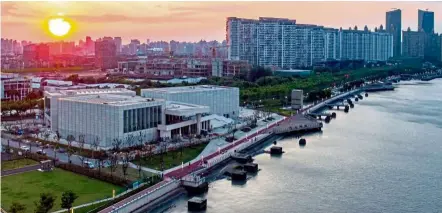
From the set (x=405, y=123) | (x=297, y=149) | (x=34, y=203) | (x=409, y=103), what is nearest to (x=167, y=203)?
(x=34, y=203)

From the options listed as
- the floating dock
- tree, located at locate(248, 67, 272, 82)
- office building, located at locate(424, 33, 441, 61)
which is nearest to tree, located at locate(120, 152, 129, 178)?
the floating dock

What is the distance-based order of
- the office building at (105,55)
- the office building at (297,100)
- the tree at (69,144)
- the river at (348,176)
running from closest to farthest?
1. the river at (348,176)
2. the tree at (69,144)
3. the office building at (297,100)
4. the office building at (105,55)

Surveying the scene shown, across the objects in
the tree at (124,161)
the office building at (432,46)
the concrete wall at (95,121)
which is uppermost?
the office building at (432,46)

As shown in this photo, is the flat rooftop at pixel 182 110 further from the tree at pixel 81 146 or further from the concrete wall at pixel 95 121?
the tree at pixel 81 146

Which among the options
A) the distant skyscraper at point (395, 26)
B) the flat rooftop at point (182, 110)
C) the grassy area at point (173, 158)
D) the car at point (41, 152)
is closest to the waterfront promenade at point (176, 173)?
the grassy area at point (173, 158)

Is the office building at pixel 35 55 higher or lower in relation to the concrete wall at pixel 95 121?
higher

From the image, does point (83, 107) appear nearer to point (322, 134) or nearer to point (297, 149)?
point (297, 149)

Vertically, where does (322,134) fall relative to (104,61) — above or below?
below

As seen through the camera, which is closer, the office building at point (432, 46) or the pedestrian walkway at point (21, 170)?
the pedestrian walkway at point (21, 170)
